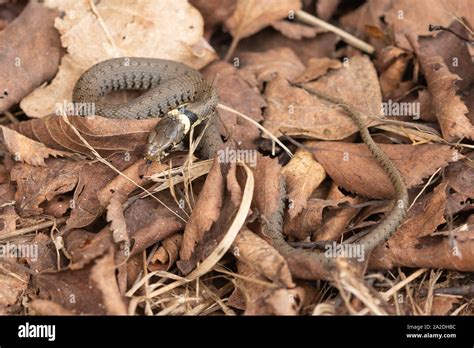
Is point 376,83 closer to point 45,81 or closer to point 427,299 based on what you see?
point 427,299

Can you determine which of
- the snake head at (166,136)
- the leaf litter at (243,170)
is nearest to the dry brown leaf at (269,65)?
the leaf litter at (243,170)

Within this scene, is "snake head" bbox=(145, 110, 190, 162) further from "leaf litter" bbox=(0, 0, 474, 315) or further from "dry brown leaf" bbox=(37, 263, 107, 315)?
"dry brown leaf" bbox=(37, 263, 107, 315)

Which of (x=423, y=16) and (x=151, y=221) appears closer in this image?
(x=151, y=221)

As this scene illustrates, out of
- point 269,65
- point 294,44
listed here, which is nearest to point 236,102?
point 269,65

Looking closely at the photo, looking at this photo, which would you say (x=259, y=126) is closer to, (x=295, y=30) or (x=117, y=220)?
(x=117, y=220)

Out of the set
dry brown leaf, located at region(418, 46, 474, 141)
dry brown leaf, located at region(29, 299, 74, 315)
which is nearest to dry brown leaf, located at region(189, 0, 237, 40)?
dry brown leaf, located at region(418, 46, 474, 141)

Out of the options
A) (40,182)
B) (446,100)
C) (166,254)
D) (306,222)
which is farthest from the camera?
(446,100)

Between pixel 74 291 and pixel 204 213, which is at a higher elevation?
pixel 204 213

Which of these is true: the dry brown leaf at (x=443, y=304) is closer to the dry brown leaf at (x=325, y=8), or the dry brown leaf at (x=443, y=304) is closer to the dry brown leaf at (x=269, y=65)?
the dry brown leaf at (x=269, y=65)
